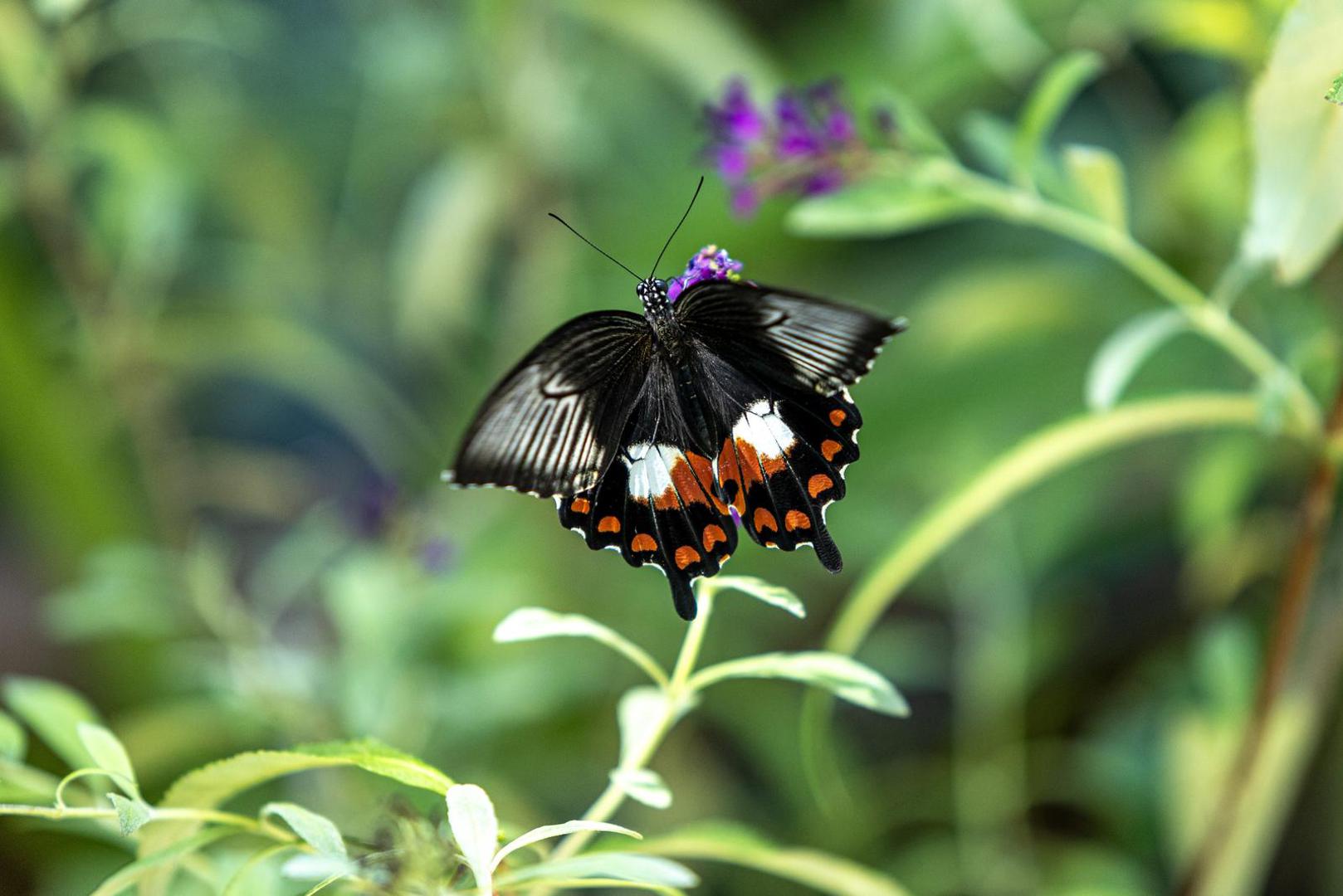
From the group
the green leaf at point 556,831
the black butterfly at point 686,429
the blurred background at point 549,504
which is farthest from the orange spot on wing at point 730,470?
the blurred background at point 549,504

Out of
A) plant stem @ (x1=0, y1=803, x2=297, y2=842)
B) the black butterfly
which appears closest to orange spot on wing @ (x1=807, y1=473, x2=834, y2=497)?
the black butterfly

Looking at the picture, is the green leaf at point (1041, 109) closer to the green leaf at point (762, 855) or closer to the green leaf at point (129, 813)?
the green leaf at point (762, 855)

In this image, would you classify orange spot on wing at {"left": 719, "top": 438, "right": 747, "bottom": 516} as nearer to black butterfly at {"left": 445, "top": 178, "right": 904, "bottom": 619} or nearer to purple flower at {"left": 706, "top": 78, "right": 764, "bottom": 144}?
black butterfly at {"left": 445, "top": 178, "right": 904, "bottom": 619}

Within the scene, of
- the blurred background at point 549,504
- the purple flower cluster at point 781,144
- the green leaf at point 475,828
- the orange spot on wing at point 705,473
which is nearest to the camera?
the green leaf at point 475,828

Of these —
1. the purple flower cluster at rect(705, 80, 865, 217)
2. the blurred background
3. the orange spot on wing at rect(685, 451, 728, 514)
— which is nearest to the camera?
the orange spot on wing at rect(685, 451, 728, 514)

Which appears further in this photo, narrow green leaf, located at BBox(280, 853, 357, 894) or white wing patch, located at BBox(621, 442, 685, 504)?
white wing patch, located at BBox(621, 442, 685, 504)

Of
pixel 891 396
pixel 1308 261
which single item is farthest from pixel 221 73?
pixel 1308 261

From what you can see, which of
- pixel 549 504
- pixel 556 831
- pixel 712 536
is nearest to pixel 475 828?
pixel 556 831
